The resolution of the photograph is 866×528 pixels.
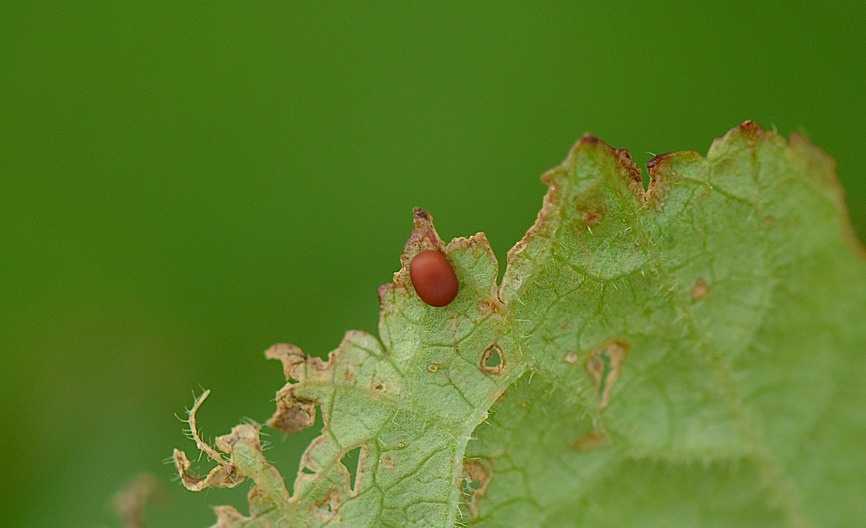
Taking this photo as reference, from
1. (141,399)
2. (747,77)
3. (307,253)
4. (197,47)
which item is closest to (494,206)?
(307,253)

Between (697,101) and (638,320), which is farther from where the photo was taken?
(697,101)

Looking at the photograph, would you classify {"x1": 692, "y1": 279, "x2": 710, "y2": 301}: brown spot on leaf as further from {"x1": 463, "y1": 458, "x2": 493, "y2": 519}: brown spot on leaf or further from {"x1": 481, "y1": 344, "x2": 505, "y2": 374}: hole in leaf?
{"x1": 463, "y1": 458, "x2": 493, "y2": 519}: brown spot on leaf

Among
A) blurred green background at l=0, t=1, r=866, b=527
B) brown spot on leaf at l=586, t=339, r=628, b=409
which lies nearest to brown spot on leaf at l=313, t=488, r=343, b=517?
brown spot on leaf at l=586, t=339, r=628, b=409

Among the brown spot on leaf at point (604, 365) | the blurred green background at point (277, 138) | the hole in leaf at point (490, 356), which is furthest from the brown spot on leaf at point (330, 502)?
the blurred green background at point (277, 138)

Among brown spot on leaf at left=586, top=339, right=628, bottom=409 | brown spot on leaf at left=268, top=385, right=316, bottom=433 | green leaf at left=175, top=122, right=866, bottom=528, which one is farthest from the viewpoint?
brown spot on leaf at left=268, top=385, right=316, bottom=433

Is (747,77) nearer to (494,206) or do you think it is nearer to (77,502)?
(494,206)

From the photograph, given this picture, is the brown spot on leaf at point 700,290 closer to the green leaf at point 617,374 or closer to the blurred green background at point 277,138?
the green leaf at point 617,374
